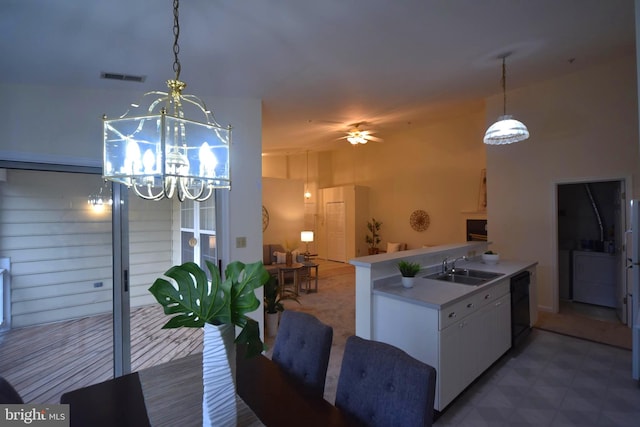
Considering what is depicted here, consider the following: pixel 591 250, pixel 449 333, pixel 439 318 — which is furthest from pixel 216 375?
pixel 591 250

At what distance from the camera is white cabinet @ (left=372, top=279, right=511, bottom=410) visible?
2.06 metres

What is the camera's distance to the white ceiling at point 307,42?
2.03 m

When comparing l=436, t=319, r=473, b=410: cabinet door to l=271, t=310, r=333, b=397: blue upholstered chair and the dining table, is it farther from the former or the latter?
the dining table

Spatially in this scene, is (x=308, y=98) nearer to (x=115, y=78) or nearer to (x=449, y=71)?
(x=449, y=71)

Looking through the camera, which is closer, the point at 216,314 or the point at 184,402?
the point at 216,314

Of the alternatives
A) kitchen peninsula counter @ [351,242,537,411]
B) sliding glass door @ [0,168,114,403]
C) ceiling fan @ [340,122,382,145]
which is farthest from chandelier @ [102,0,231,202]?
ceiling fan @ [340,122,382,145]

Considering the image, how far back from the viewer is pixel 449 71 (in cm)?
337

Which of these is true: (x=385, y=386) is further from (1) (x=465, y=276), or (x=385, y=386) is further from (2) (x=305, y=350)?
(1) (x=465, y=276)

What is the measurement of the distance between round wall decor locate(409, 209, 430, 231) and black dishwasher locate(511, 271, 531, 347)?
13.6 feet

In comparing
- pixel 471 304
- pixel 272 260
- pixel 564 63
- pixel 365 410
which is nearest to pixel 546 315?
pixel 471 304

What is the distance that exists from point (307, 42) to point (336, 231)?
7122 mm

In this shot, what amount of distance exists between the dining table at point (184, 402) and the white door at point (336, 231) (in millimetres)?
7590

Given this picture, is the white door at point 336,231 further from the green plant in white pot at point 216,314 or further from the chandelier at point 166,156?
the green plant in white pot at point 216,314

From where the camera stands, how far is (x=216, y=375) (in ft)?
3.32
